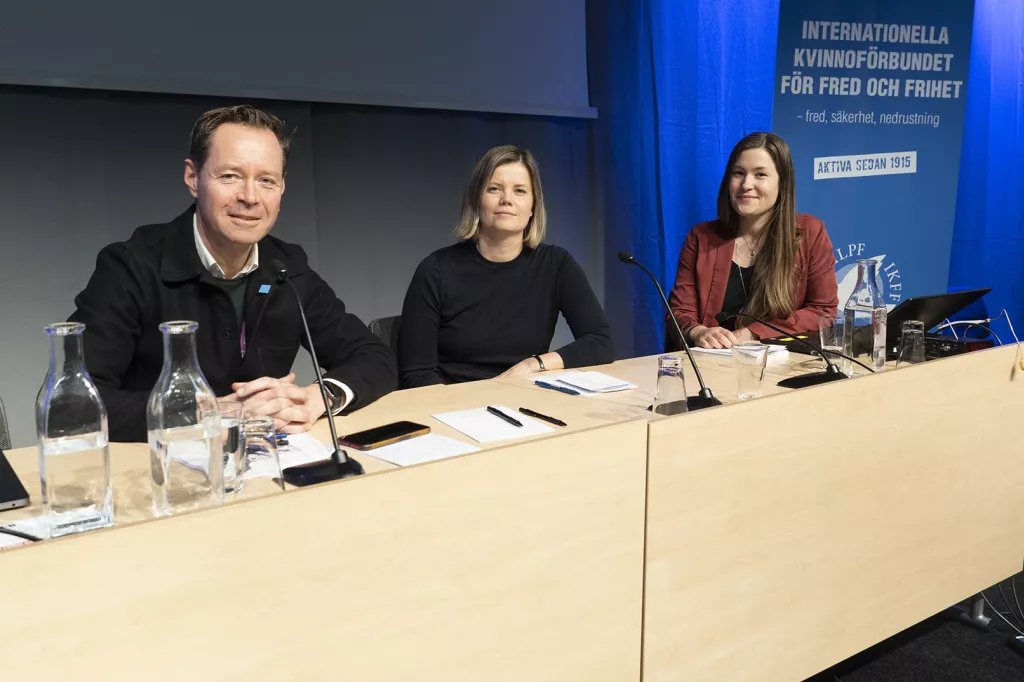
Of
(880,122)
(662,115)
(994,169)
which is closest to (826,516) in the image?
(662,115)

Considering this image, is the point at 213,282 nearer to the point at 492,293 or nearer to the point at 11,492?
the point at 11,492

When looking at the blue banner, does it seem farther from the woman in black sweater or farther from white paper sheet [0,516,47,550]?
white paper sheet [0,516,47,550]

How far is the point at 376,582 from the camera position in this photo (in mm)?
1062

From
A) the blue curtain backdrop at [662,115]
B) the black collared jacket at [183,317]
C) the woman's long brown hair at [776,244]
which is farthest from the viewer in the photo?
the blue curtain backdrop at [662,115]

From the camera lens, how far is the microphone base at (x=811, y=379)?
67.1 inches

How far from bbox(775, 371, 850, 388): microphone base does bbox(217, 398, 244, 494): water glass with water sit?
1.12 m

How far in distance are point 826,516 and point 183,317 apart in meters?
1.37

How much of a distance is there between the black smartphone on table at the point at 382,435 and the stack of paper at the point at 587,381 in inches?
19.7

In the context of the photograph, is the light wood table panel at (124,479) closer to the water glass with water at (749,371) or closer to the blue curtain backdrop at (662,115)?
the water glass with water at (749,371)

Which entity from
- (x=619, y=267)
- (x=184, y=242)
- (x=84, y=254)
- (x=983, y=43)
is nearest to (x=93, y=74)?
(x=84, y=254)

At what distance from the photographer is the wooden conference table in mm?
899

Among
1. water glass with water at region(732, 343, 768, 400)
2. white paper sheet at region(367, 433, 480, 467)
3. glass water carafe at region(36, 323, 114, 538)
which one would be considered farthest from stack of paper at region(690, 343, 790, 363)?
glass water carafe at region(36, 323, 114, 538)

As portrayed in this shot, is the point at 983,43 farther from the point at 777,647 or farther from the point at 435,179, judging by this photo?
the point at 777,647

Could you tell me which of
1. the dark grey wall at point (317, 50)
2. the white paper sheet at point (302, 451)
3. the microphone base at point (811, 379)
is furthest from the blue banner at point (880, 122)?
the white paper sheet at point (302, 451)
